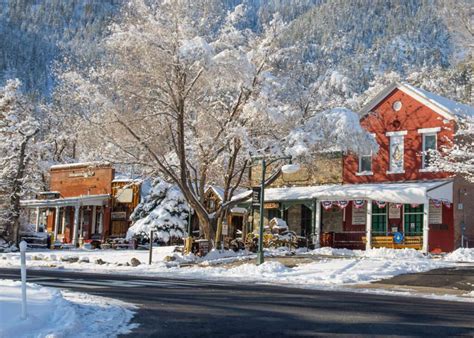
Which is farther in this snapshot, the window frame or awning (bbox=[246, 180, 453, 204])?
the window frame

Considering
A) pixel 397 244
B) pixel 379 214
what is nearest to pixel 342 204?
pixel 379 214

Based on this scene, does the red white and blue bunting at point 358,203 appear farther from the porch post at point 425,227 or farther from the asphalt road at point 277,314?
the asphalt road at point 277,314

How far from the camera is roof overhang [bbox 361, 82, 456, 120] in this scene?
3008cm

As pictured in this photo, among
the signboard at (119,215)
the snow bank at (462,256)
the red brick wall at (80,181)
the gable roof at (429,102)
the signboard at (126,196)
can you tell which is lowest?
the snow bank at (462,256)

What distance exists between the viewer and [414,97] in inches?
1238

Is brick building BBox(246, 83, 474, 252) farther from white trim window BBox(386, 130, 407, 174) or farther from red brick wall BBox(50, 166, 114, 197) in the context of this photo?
red brick wall BBox(50, 166, 114, 197)

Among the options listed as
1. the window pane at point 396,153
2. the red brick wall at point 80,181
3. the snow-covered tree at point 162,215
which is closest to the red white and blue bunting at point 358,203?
the window pane at point 396,153

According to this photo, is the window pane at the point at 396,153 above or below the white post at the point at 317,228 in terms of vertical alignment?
above

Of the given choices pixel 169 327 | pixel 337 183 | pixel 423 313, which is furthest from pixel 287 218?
pixel 169 327

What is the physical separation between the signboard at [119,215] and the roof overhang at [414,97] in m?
20.1

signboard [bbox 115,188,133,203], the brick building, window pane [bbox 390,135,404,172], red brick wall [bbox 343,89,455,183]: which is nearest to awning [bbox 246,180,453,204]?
the brick building

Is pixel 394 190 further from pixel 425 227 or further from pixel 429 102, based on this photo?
pixel 429 102

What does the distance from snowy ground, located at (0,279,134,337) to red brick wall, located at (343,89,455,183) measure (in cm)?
2263

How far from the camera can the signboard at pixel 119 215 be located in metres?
45.5
